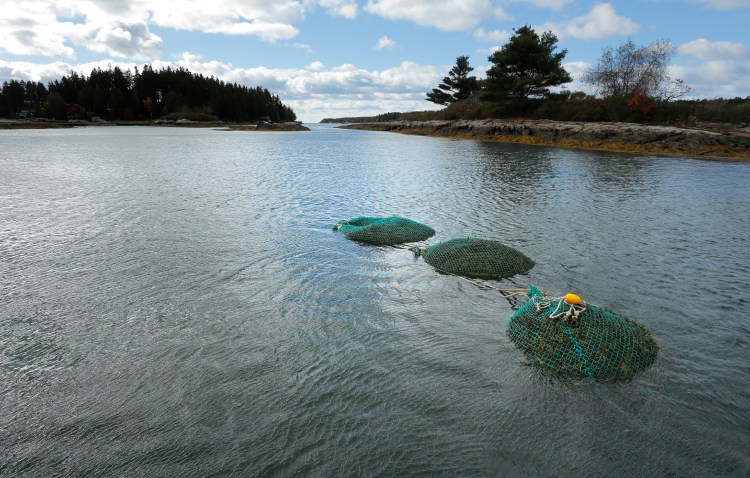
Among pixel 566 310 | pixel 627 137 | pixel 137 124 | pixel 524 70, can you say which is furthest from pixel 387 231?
pixel 137 124

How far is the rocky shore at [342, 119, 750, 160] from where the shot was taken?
41.8m

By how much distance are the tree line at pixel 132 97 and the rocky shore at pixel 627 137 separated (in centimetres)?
12027

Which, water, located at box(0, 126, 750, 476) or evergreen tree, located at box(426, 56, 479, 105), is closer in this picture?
water, located at box(0, 126, 750, 476)

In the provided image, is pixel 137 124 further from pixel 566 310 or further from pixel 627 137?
pixel 566 310

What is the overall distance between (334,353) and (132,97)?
167729 millimetres

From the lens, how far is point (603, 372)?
6434mm

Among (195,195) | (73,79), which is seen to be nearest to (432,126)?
(195,195)

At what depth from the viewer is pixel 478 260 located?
11.0 metres

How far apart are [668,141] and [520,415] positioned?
165 feet

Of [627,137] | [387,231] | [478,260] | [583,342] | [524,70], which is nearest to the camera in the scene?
[583,342]

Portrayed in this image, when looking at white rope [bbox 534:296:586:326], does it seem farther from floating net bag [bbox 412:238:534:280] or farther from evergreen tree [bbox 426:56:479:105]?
evergreen tree [bbox 426:56:479:105]

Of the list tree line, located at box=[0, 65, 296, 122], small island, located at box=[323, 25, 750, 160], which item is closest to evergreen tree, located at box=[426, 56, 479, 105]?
small island, located at box=[323, 25, 750, 160]

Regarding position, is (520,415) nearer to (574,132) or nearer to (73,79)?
(574,132)

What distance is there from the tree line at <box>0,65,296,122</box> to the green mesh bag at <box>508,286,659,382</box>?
159 m
